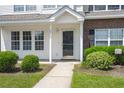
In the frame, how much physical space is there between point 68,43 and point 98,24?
287 cm

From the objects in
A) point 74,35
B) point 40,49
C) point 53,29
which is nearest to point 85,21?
point 74,35

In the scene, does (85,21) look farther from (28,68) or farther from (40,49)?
(28,68)

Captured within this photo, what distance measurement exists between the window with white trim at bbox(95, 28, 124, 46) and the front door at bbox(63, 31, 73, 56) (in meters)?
2.12

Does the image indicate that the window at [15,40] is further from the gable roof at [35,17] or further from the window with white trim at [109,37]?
the window with white trim at [109,37]

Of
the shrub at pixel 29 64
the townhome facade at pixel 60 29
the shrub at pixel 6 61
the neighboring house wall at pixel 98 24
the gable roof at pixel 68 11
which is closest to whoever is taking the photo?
the shrub at pixel 29 64

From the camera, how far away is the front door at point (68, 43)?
19.7m

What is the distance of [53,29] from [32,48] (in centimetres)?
239

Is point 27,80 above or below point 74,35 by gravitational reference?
below

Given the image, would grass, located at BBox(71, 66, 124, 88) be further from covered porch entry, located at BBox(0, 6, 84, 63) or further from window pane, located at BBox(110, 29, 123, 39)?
covered porch entry, located at BBox(0, 6, 84, 63)

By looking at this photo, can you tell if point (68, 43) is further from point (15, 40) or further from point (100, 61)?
point (100, 61)

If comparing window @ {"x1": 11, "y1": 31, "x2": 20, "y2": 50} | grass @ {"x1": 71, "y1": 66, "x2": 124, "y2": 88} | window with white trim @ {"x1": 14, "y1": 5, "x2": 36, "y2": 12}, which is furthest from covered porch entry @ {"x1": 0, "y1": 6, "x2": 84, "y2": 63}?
grass @ {"x1": 71, "y1": 66, "x2": 124, "y2": 88}

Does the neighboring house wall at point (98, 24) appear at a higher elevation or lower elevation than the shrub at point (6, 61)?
higher

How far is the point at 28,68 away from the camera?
12992mm

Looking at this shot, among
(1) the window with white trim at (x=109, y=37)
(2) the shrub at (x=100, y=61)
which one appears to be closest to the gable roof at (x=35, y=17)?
(1) the window with white trim at (x=109, y=37)
